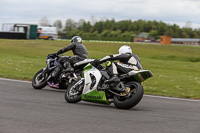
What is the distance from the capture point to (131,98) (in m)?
7.82

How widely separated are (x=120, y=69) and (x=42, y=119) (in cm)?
246

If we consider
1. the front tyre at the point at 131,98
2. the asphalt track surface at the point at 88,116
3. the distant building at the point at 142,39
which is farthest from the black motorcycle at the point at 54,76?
the distant building at the point at 142,39

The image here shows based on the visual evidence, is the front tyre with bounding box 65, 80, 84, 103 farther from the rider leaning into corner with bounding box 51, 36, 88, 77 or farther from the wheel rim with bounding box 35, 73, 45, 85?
the wheel rim with bounding box 35, 73, 45, 85

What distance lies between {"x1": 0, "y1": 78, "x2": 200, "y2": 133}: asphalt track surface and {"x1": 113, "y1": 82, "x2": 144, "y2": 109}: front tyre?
13 cm

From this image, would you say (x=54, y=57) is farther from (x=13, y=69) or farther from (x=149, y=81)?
(x=13, y=69)

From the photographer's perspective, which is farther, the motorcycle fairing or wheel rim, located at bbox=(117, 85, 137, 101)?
the motorcycle fairing

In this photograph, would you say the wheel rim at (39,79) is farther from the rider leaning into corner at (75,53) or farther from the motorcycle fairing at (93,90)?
the motorcycle fairing at (93,90)

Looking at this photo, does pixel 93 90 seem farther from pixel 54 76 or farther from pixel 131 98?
pixel 54 76

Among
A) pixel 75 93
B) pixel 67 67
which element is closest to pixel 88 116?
pixel 75 93

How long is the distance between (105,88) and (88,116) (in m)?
1.45

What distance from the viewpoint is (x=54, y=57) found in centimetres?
1175

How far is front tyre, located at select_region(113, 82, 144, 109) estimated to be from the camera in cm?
771

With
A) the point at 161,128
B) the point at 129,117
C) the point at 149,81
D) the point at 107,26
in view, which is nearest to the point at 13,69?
the point at 149,81

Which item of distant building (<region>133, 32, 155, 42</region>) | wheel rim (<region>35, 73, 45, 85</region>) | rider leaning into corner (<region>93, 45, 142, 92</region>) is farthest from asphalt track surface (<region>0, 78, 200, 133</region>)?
distant building (<region>133, 32, 155, 42</region>)
